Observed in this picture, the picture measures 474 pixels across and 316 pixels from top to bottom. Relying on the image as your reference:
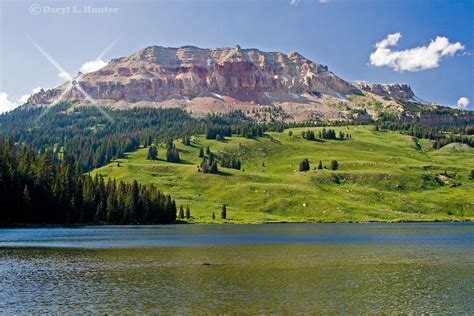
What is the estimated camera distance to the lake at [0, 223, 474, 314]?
44031 mm

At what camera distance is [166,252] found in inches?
3541

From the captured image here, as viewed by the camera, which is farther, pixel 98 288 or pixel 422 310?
pixel 98 288

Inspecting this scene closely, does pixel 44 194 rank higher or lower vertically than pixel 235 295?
higher

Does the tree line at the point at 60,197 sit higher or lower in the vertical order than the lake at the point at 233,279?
higher

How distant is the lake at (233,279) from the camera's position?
44.0m

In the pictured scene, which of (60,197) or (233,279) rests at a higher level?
(60,197)

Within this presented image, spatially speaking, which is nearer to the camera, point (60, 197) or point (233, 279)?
point (233, 279)

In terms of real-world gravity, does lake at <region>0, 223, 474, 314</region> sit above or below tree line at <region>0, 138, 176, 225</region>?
below

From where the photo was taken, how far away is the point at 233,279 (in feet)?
192

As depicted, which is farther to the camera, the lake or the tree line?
the tree line

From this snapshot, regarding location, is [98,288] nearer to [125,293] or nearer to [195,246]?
[125,293]

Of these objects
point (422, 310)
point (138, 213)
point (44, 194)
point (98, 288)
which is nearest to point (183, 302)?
point (98, 288)

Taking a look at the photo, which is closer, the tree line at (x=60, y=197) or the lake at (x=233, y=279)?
the lake at (x=233, y=279)

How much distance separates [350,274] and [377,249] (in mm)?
36569
